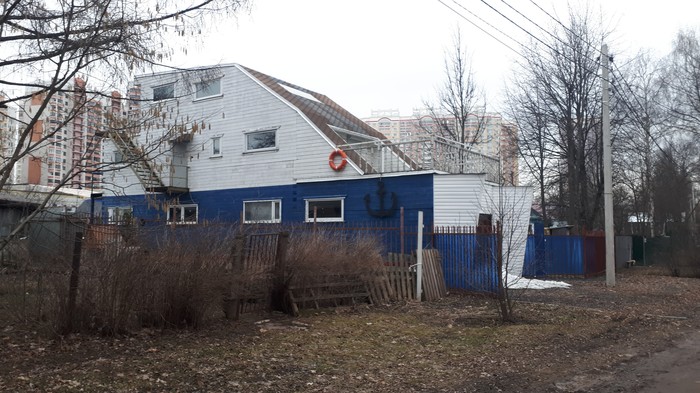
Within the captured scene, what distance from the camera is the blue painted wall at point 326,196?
18.0 meters

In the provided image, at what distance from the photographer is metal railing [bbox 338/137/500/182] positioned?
1816 cm

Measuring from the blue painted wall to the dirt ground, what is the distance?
7.00 m

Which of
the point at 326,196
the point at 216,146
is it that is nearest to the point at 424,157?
the point at 326,196

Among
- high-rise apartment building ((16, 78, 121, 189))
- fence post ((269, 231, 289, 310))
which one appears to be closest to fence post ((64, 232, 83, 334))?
high-rise apartment building ((16, 78, 121, 189))

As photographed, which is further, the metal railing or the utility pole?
the metal railing

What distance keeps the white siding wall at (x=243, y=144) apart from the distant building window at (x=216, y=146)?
195 mm

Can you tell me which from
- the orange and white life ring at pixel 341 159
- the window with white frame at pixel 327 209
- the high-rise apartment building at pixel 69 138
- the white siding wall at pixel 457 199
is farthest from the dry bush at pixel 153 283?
the window with white frame at pixel 327 209

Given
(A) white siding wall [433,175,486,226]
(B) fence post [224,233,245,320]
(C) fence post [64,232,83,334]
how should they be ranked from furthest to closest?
1. (A) white siding wall [433,175,486,226]
2. (B) fence post [224,233,245,320]
3. (C) fence post [64,232,83,334]

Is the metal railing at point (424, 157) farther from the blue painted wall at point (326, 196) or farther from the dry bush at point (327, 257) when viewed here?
the dry bush at point (327, 257)

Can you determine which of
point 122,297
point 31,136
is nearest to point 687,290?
point 122,297

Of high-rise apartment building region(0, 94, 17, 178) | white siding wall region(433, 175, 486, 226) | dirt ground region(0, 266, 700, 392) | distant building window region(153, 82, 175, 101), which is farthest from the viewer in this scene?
white siding wall region(433, 175, 486, 226)

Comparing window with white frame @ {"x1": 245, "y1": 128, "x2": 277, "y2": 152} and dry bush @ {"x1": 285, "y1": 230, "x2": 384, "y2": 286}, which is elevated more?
window with white frame @ {"x1": 245, "y1": 128, "x2": 277, "y2": 152}

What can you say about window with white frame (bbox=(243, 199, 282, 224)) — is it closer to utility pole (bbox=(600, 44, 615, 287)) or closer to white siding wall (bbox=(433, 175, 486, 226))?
white siding wall (bbox=(433, 175, 486, 226))

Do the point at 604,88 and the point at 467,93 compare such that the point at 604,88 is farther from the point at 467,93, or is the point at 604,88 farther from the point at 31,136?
the point at 31,136
